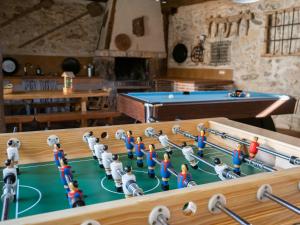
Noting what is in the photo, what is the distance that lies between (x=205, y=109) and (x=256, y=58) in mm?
2735

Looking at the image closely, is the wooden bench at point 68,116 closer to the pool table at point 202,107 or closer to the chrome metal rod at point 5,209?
the pool table at point 202,107

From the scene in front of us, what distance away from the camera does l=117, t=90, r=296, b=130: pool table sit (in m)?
3.06

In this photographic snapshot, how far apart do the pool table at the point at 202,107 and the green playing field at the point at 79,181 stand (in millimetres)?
1496

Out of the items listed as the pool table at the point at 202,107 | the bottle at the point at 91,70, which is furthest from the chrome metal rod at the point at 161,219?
the bottle at the point at 91,70

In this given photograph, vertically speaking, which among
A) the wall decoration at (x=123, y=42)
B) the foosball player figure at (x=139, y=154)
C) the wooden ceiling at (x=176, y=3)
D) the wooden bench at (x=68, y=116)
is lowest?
the wooden bench at (x=68, y=116)

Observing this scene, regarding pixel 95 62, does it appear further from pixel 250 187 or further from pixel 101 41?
pixel 250 187

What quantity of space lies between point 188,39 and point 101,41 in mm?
2148

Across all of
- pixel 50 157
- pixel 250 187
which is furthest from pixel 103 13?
pixel 250 187

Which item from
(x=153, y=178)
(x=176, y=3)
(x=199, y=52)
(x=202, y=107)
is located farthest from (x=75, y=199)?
(x=176, y=3)

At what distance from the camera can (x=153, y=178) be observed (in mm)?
1208

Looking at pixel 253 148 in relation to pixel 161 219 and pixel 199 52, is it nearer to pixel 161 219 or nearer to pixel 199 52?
pixel 161 219

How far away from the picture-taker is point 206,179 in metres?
1.19

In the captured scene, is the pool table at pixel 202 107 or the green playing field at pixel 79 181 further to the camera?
the pool table at pixel 202 107

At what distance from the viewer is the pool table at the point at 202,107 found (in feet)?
10.0
